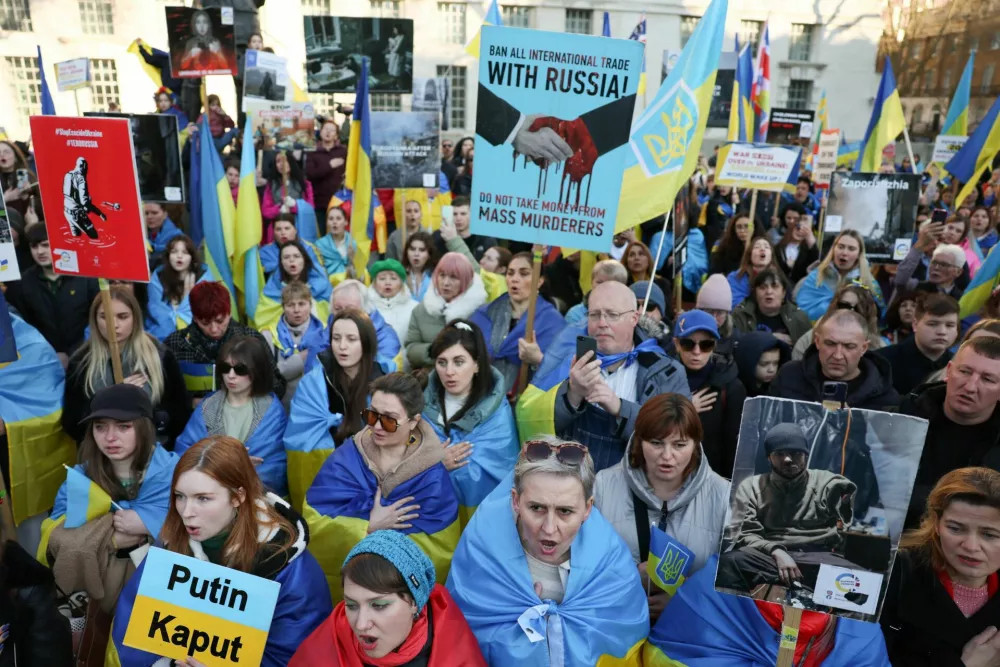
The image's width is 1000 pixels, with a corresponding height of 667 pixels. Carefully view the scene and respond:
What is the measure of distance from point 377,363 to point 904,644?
9.61 feet

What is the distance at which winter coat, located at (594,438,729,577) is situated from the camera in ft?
9.28

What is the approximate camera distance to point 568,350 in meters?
4.04

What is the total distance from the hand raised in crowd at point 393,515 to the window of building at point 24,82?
24.9 metres

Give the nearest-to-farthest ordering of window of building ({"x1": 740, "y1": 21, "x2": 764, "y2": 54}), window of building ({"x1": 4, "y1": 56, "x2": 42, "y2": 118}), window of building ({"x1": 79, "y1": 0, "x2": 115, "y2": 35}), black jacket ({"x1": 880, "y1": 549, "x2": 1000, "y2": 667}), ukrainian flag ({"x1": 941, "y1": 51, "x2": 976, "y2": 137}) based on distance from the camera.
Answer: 1. black jacket ({"x1": 880, "y1": 549, "x2": 1000, "y2": 667})
2. ukrainian flag ({"x1": 941, "y1": 51, "x2": 976, "y2": 137})
3. window of building ({"x1": 4, "y1": 56, "x2": 42, "y2": 118})
4. window of building ({"x1": 79, "y1": 0, "x2": 115, "y2": 35})
5. window of building ({"x1": 740, "y1": 21, "x2": 764, "y2": 54})

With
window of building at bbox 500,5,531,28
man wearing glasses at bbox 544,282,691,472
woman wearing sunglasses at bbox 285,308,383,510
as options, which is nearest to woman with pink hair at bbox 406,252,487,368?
woman wearing sunglasses at bbox 285,308,383,510

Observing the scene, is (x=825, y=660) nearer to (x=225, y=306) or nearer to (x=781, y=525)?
(x=781, y=525)

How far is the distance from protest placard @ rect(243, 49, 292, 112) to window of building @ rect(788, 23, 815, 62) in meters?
28.0

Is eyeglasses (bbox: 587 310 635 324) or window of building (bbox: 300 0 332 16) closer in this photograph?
eyeglasses (bbox: 587 310 635 324)

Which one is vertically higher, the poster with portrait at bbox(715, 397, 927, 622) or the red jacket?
the poster with portrait at bbox(715, 397, 927, 622)

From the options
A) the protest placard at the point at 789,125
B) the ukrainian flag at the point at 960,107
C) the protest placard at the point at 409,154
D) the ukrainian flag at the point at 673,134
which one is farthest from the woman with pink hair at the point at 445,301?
the ukrainian flag at the point at 960,107

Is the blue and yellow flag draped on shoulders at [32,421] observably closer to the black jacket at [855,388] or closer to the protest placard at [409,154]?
the protest placard at [409,154]

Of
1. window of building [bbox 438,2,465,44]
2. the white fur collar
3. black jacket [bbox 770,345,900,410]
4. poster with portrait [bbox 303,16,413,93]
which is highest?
window of building [bbox 438,2,465,44]

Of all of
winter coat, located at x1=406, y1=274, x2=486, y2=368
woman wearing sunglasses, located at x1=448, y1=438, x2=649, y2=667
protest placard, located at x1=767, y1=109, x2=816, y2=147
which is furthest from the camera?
protest placard, located at x1=767, y1=109, x2=816, y2=147

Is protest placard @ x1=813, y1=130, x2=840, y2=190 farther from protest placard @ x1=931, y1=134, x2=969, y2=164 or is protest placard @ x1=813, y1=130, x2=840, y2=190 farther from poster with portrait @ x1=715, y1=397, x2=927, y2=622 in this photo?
poster with portrait @ x1=715, y1=397, x2=927, y2=622
